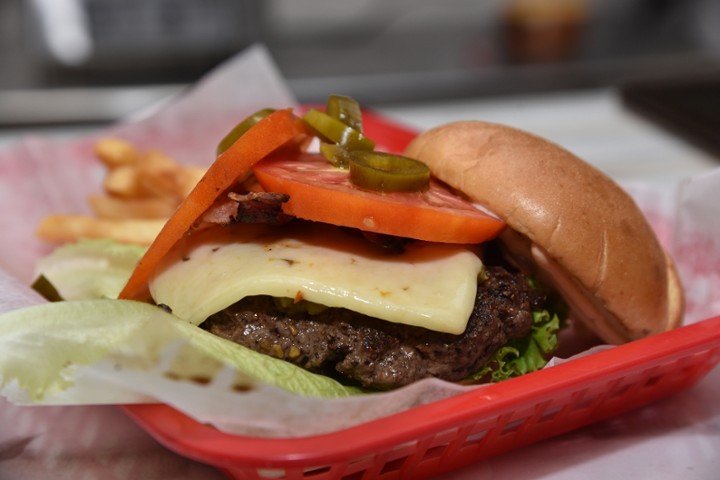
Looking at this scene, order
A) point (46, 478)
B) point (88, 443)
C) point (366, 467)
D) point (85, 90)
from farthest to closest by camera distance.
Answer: point (85, 90)
point (88, 443)
point (46, 478)
point (366, 467)

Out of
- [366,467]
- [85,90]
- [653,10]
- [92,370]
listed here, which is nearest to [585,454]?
[366,467]

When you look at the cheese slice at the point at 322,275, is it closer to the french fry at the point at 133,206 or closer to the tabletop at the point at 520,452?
the tabletop at the point at 520,452

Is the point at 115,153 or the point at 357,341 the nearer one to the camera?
the point at 357,341

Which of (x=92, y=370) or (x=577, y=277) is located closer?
(x=92, y=370)

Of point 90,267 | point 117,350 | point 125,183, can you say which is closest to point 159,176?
point 125,183

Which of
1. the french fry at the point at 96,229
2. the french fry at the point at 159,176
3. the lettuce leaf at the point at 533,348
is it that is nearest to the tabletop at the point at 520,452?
the lettuce leaf at the point at 533,348

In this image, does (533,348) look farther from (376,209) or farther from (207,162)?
(207,162)

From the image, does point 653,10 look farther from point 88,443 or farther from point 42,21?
point 88,443
